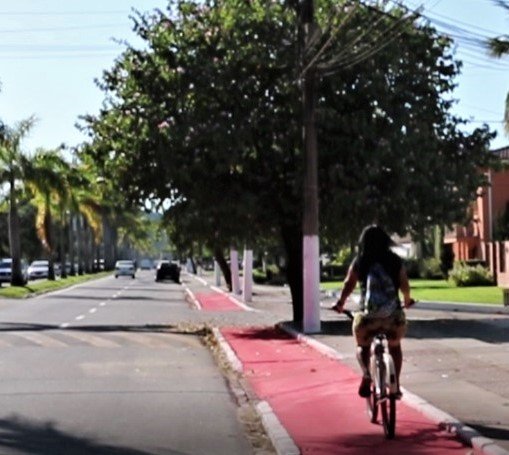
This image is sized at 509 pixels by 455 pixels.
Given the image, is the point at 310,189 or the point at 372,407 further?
the point at 310,189

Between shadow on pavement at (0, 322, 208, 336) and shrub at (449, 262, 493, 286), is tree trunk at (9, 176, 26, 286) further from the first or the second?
shadow on pavement at (0, 322, 208, 336)

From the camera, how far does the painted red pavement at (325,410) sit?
10.9 metres

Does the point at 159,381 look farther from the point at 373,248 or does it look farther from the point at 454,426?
the point at 454,426

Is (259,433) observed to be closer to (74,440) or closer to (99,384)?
(74,440)

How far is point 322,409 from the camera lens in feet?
44.9

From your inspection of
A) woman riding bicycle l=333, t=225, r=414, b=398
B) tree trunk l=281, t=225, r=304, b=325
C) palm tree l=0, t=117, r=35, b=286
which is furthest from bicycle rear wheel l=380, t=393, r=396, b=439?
palm tree l=0, t=117, r=35, b=286

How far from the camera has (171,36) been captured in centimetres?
2836

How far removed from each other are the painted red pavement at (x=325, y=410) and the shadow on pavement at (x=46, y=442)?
1622 millimetres

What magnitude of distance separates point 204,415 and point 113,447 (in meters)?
2.36

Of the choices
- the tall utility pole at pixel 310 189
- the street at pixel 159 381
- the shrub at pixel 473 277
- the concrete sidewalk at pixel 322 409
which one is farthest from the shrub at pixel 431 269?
the concrete sidewalk at pixel 322 409

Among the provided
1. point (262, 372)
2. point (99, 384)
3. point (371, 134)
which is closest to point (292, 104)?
point (371, 134)

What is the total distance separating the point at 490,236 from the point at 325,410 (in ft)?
153

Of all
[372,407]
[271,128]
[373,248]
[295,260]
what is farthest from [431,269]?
[373,248]

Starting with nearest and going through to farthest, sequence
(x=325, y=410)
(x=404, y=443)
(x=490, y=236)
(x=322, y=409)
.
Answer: (x=404, y=443) < (x=325, y=410) < (x=322, y=409) < (x=490, y=236)
